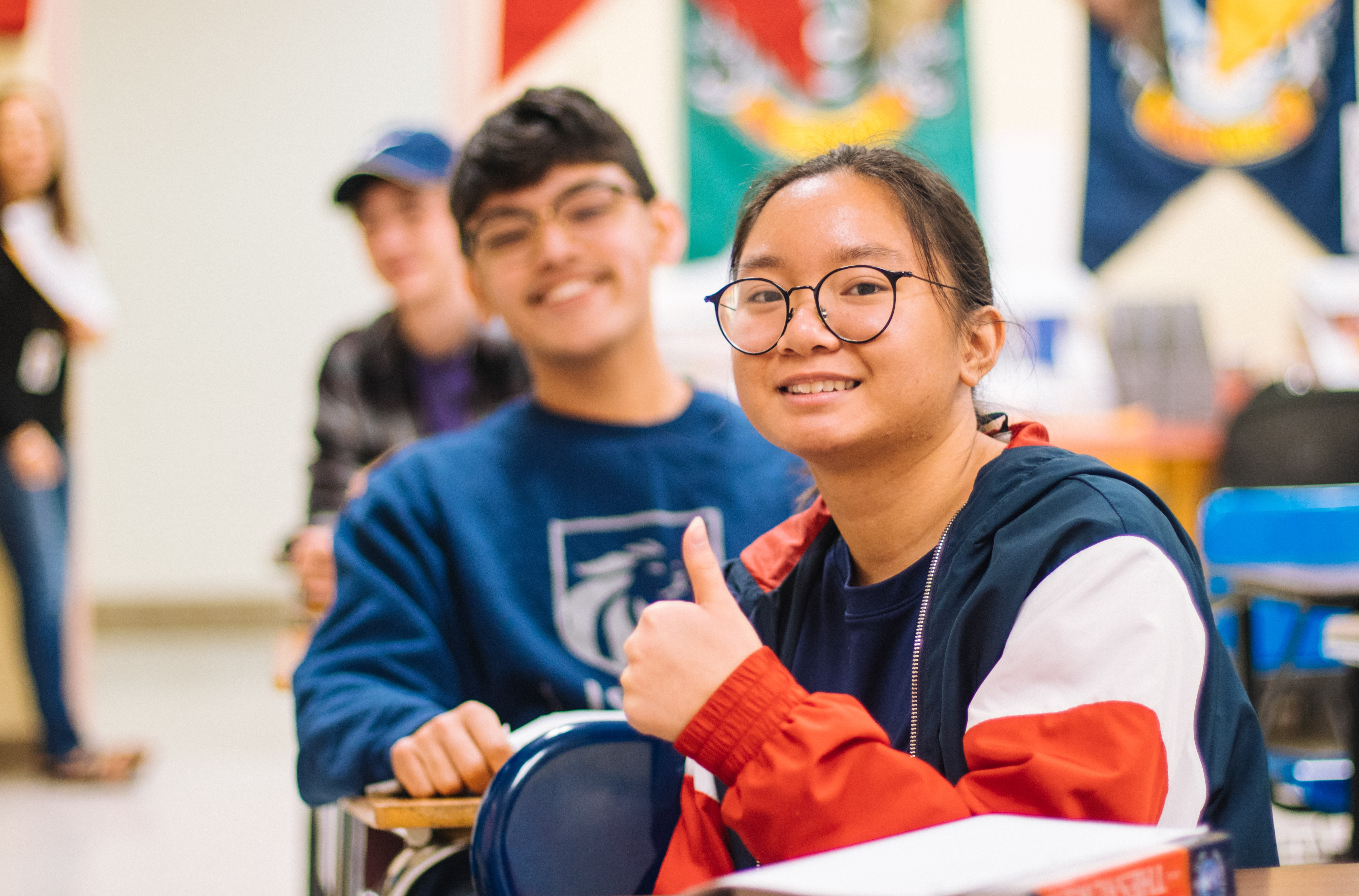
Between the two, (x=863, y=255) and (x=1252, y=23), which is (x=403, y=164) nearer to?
(x=863, y=255)

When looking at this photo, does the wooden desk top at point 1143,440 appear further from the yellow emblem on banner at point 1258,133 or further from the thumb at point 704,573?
the thumb at point 704,573

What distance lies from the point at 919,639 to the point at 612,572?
0.60 meters

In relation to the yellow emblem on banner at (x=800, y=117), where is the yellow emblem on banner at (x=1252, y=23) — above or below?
above

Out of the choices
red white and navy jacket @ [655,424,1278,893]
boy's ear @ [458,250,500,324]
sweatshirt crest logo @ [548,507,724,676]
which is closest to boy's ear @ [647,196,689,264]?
boy's ear @ [458,250,500,324]

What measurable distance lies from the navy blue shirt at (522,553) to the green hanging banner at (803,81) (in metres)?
3.45

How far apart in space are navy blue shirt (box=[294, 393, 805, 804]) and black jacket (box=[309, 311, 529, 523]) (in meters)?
0.77

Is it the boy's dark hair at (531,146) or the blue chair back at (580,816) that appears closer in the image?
the blue chair back at (580,816)

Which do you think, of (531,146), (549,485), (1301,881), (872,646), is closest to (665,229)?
(531,146)

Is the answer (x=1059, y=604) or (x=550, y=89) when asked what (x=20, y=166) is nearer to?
(x=550, y=89)

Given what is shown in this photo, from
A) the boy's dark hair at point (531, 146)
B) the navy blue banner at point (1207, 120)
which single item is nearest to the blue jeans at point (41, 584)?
the boy's dark hair at point (531, 146)

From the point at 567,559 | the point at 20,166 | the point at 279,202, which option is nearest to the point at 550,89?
the point at 567,559

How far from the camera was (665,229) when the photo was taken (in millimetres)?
1571

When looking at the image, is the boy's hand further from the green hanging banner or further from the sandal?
the green hanging banner

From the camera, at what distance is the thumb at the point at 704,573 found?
0.79 metres
